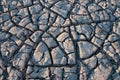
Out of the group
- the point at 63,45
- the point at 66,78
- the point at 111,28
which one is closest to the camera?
the point at 66,78

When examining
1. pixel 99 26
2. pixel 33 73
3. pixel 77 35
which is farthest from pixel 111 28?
pixel 33 73

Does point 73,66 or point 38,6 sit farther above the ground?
point 38,6

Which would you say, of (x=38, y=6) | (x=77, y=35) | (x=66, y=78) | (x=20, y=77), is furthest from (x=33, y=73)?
(x=38, y=6)

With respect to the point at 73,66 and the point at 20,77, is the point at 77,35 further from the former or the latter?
the point at 20,77

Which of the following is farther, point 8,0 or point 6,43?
point 8,0

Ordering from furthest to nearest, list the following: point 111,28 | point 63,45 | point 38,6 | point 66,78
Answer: point 38,6
point 111,28
point 63,45
point 66,78

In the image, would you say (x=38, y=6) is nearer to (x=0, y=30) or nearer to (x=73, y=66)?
(x=0, y=30)

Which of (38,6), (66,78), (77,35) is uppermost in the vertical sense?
(38,6)
